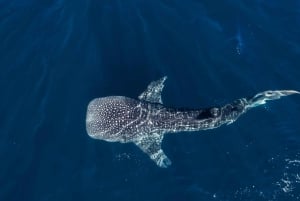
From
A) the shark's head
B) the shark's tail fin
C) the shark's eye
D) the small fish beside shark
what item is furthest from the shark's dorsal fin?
the shark's tail fin

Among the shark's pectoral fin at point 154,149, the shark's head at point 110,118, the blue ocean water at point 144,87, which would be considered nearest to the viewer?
the blue ocean water at point 144,87

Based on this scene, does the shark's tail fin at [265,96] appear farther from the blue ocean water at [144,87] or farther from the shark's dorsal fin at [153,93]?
the shark's dorsal fin at [153,93]

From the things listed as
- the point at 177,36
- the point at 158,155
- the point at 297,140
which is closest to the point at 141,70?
the point at 177,36

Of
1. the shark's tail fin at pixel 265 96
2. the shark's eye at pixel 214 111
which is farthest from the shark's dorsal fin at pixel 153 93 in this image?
the shark's tail fin at pixel 265 96

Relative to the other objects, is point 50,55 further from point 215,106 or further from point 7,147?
point 215,106

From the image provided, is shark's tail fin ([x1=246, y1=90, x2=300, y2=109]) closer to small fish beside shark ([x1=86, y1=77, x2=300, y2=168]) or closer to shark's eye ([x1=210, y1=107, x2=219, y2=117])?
small fish beside shark ([x1=86, y1=77, x2=300, y2=168])
